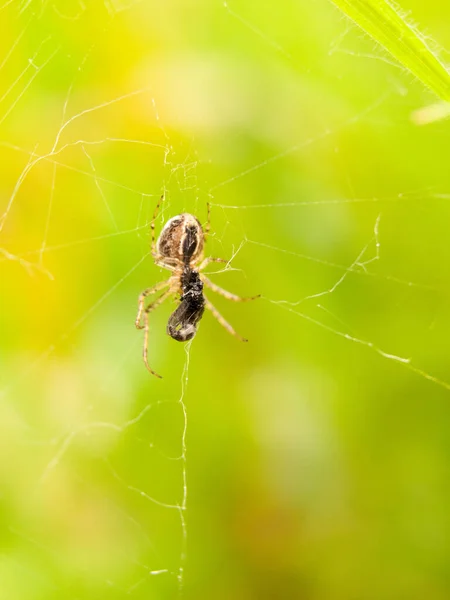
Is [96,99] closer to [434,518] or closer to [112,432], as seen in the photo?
[112,432]

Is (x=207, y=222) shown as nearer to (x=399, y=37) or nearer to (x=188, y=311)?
(x=188, y=311)

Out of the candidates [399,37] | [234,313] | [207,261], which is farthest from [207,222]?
[399,37]

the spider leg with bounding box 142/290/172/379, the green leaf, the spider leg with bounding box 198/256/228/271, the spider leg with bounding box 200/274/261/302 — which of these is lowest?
the spider leg with bounding box 142/290/172/379

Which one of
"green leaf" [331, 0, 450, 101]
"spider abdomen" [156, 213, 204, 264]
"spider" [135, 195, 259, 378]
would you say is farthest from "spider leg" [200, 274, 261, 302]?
"green leaf" [331, 0, 450, 101]

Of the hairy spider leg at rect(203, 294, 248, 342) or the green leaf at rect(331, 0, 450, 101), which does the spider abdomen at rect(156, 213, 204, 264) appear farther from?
the green leaf at rect(331, 0, 450, 101)

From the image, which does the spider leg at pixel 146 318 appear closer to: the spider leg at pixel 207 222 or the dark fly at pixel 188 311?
the dark fly at pixel 188 311

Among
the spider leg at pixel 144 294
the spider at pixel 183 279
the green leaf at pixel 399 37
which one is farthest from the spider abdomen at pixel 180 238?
the green leaf at pixel 399 37
